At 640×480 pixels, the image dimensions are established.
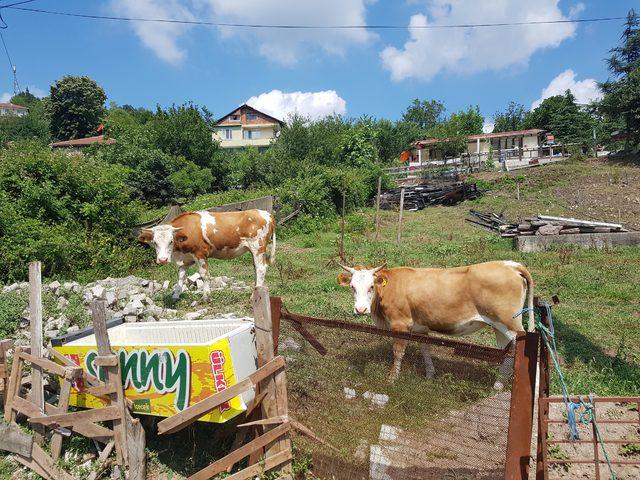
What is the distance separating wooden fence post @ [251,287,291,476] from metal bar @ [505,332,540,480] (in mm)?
1810

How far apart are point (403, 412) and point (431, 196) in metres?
24.1

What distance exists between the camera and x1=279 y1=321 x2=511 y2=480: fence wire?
11.0ft

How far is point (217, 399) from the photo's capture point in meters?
3.79

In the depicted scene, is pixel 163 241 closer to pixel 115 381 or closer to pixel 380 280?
pixel 115 381

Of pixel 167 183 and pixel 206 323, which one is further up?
pixel 167 183

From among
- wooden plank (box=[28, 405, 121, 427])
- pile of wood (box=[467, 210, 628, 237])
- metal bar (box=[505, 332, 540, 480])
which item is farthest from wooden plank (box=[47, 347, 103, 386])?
pile of wood (box=[467, 210, 628, 237])

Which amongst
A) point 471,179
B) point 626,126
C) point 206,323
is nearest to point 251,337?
point 206,323

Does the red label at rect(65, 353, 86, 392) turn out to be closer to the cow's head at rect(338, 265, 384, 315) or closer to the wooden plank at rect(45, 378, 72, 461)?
the wooden plank at rect(45, 378, 72, 461)

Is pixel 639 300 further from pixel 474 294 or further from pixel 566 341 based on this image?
pixel 474 294

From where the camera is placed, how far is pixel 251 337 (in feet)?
14.4

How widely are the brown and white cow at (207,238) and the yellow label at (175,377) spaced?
195 inches

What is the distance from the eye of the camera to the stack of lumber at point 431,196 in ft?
85.7

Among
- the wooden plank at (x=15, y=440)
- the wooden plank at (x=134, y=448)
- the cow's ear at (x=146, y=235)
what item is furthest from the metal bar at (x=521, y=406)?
the cow's ear at (x=146, y=235)

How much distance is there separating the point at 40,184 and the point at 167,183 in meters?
13.8
